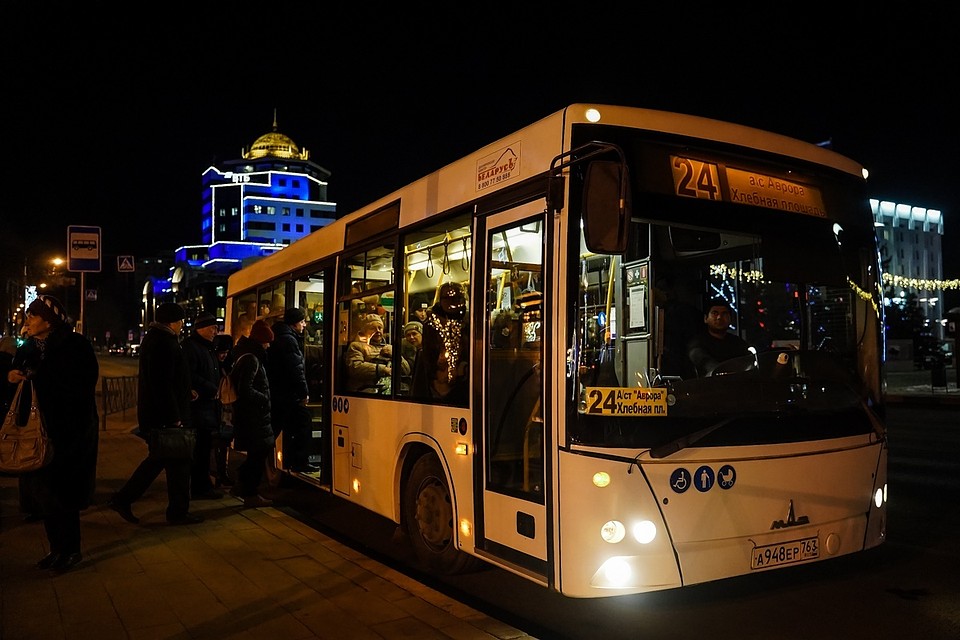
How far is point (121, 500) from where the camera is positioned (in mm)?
7766

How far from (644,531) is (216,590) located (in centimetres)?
310

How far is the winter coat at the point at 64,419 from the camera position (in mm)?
5945

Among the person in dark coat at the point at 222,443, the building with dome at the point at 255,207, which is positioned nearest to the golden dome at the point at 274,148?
the building with dome at the point at 255,207

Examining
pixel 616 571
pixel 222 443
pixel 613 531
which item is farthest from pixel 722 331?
pixel 222 443

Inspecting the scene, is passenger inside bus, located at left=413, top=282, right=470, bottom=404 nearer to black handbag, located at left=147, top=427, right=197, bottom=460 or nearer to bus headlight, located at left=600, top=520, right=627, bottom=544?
bus headlight, located at left=600, top=520, right=627, bottom=544

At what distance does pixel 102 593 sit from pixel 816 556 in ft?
15.6

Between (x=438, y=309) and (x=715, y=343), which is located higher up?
(x=438, y=309)

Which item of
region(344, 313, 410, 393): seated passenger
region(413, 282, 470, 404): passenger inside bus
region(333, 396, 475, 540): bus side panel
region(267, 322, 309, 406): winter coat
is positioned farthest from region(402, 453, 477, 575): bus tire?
region(267, 322, 309, 406): winter coat

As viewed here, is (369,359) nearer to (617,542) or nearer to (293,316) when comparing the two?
(293,316)

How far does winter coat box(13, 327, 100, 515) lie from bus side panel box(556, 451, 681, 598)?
3874 millimetres

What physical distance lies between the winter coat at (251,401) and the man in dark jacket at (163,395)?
31.2 inches

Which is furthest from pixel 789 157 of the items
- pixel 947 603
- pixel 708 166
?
pixel 947 603

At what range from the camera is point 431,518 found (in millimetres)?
6242

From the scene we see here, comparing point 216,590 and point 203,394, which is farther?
point 203,394
